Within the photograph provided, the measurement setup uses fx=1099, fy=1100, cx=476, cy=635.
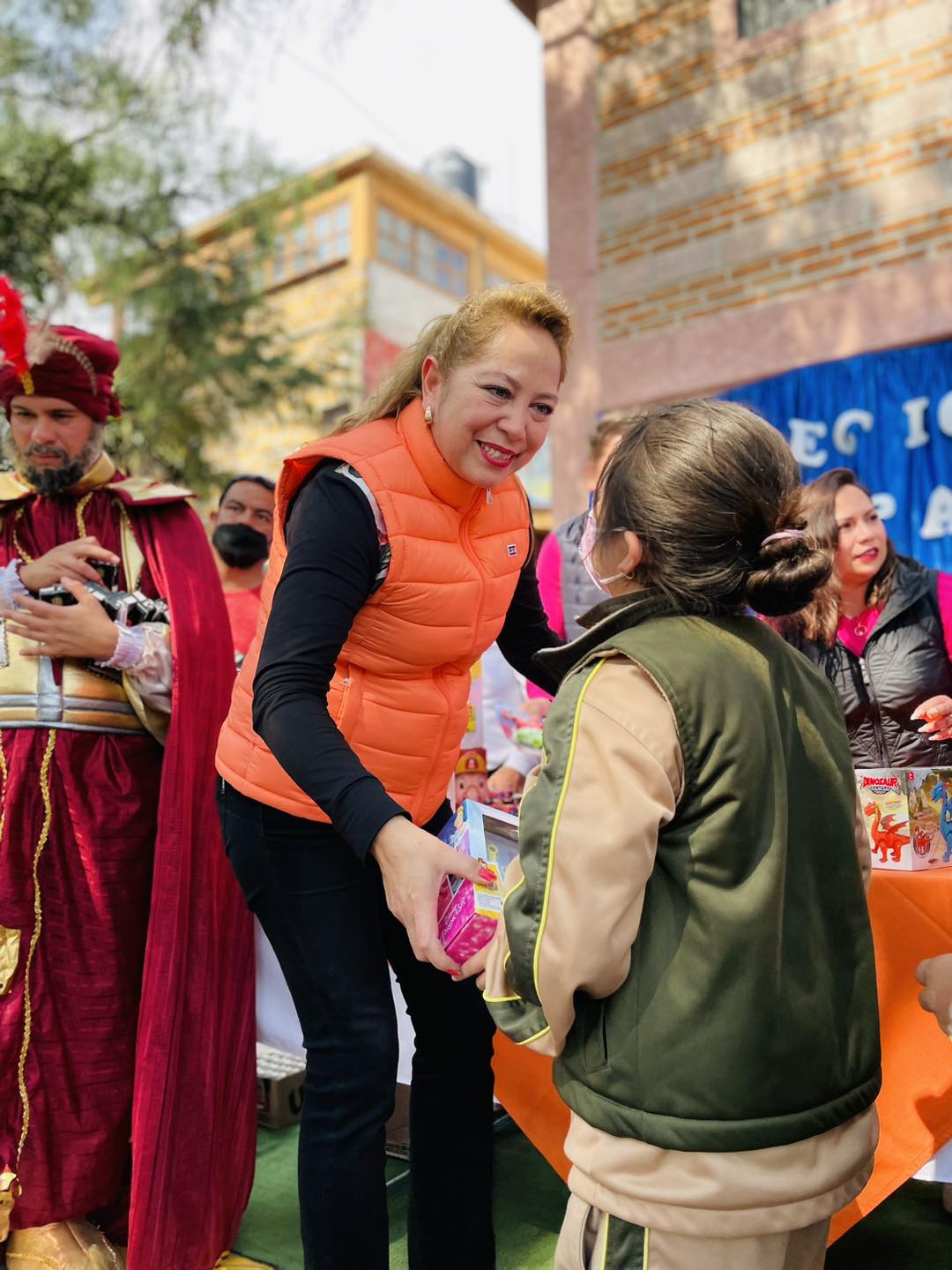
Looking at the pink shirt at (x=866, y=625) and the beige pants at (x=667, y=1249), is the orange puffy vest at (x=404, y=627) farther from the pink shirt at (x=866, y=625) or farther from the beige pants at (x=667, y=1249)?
the pink shirt at (x=866, y=625)

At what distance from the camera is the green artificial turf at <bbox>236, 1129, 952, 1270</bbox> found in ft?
7.80

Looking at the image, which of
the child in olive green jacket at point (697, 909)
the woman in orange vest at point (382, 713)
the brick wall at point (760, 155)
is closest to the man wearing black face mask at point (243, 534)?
the woman in orange vest at point (382, 713)

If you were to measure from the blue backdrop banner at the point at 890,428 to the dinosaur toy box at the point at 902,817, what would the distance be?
413cm

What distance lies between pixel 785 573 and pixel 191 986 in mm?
1687

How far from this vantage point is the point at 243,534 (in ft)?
13.5

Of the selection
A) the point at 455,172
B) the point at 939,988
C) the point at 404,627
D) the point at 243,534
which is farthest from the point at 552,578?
the point at 455,172

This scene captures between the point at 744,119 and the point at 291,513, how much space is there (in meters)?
6.01

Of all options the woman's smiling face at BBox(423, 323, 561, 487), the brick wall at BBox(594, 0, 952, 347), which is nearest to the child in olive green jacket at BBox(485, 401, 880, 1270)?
the woman's smiling face at BBox(423, 323, 561, 487)

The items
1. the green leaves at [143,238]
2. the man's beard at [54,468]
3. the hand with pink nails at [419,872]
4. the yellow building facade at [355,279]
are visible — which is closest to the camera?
the hand with pink nails at [419,872]

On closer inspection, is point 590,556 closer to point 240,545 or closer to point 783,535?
point 783,535

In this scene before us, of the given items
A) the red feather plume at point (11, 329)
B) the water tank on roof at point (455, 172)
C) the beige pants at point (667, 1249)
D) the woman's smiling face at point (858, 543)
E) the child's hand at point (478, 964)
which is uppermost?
the water tank on roof at point (455, 172)

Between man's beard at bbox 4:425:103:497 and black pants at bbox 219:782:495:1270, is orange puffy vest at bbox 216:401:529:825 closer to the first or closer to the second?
black pants at bbox 219:782:495:1270

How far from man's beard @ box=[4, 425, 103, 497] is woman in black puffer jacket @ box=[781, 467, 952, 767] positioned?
5.66 ft

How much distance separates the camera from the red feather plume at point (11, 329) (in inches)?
96.4
